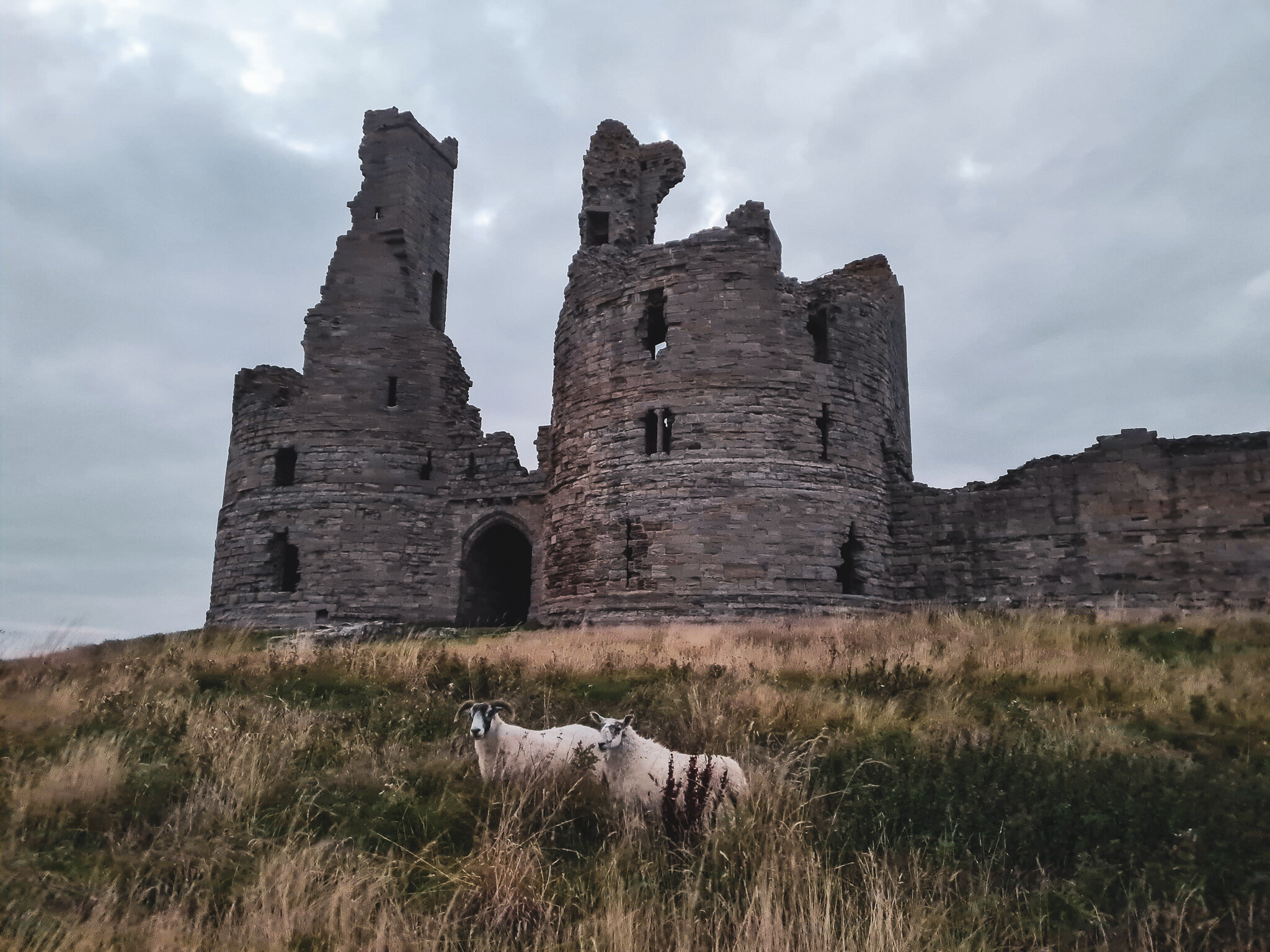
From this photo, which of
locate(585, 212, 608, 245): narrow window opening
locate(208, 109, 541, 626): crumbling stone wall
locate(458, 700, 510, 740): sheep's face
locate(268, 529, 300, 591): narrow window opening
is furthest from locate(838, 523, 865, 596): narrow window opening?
locate(268, 529, 300, 591): narrow window opening

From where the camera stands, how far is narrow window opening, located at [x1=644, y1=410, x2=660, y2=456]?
56.0 ft

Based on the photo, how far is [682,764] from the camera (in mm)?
5340

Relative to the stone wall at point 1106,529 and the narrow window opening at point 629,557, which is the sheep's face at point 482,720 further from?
the stone wall at point 1106,529

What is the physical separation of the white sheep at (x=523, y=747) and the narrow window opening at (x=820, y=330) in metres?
12.9

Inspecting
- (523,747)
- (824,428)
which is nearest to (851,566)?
(824,428)

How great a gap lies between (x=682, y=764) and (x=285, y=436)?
19.4 meters

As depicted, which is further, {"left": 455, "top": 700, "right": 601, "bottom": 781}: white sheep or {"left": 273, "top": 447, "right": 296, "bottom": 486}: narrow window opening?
{"left": 273, "top": 447, "right": 296, "bottom": 486}: narrow window opening

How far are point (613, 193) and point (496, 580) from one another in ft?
33.8

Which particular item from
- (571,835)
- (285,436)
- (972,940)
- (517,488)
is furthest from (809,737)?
(285,436)

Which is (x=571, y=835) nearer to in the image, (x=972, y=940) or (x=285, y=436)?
(x=972, y=940)

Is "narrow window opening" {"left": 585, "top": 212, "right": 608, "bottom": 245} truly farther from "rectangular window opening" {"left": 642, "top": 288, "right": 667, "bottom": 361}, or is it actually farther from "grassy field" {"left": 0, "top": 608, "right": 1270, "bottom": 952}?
"grassy field" {"left": 0, "top": 608, "right": 1270, "bottom": 952}

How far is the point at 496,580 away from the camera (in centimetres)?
2370

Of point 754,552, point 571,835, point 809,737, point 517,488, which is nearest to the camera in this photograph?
point 571,835

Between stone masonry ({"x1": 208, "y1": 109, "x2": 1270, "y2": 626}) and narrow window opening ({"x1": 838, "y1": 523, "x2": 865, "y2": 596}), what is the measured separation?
0.24 ft
